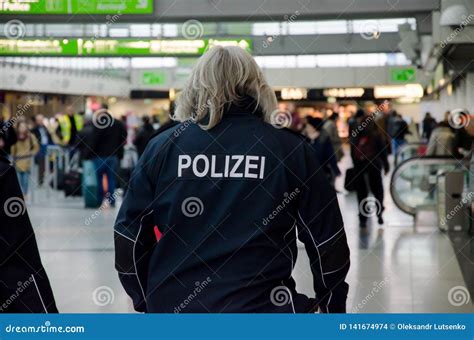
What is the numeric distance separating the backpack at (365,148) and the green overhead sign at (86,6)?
11.2 ft

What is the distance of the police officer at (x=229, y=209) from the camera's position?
2.98m

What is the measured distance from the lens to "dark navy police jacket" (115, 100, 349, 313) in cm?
298

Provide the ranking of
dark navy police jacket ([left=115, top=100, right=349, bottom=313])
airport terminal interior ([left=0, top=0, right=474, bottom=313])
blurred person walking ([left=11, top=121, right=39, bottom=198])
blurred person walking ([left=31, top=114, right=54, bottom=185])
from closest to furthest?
dark navy police jacket ([left=115, top=100, right=349, bottom=313]) → airport terminal interior ([left=0, top=0, right=474, bottom=313]) → blurred person walking ([left=11, top=121, right=39, bottom=198]) → blurred person walking ([left=31, top=114, right=54, bottom=185])

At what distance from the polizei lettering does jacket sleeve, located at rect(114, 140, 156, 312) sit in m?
0.12

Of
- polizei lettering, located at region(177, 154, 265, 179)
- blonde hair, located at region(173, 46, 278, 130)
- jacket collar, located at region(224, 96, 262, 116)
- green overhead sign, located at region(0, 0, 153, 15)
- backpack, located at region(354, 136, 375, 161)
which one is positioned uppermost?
green overhead sign, located at region(0, 0, 153, 15)

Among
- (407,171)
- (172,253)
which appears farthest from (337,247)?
(407,171)

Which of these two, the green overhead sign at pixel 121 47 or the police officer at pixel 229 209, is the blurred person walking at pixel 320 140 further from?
the police officer at pixel 229 209

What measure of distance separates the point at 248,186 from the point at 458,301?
527cm

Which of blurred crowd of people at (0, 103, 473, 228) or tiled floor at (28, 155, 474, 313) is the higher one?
blurred crowd of people at (0, 103, 473, 228)

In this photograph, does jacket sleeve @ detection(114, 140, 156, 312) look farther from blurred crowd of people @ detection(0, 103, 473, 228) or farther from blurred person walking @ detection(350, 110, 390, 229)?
blurred person walking @ detection(350, 110, 390, 229)

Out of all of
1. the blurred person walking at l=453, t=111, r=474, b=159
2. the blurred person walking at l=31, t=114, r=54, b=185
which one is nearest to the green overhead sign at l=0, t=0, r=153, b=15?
the blurred person walking at l=453, t=111, r=474, b=159

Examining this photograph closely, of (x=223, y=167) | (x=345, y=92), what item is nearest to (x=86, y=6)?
(x=223, y=167)

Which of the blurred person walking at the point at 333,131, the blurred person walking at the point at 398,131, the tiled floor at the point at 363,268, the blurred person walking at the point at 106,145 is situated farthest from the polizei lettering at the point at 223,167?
the blurred person walking at the point at 398,131
